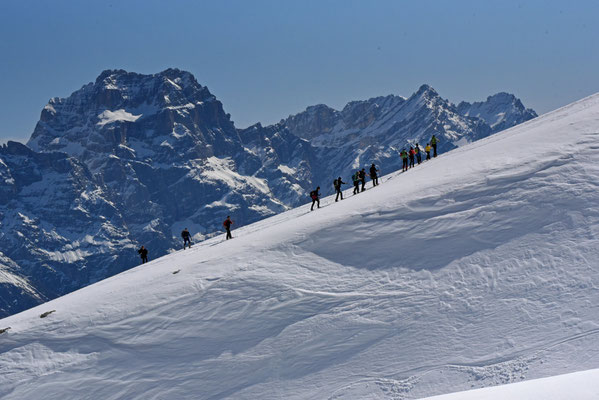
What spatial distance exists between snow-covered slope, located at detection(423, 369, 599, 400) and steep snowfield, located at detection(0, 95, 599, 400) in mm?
11109

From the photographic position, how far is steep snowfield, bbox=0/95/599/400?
20.2 meters

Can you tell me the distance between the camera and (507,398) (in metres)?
7.08

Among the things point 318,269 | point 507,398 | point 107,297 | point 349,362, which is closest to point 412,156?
point 318,269

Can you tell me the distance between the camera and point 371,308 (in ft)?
79.7

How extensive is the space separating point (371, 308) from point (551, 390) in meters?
17.3

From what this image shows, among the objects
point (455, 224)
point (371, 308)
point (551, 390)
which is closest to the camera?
point (551, 390)

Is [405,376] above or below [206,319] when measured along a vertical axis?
below

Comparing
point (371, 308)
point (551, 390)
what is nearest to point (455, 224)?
point (371, 308)

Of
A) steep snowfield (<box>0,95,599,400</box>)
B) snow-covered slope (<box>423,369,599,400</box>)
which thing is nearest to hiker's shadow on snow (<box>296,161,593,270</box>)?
steep snowfield (<box>0,95,599,400</box>)

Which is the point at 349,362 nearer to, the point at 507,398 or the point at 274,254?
the point at 274,254

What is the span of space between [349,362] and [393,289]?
450 centimetres

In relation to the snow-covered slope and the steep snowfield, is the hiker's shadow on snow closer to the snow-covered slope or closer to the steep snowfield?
the steep snowfield

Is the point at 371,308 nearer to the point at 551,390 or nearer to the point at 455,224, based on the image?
the point at 455,224

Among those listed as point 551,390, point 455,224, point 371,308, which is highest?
point 455,224
